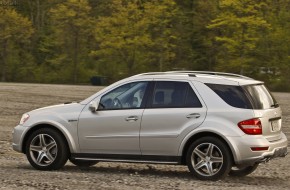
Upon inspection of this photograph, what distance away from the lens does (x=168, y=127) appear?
9.30 meters

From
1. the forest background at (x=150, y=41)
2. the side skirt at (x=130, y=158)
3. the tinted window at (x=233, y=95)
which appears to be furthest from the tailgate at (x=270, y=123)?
the forest background at (x=150, y=41)

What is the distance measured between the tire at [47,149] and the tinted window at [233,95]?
2485 millimetres

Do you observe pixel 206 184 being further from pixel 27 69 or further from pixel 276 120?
pixel 27 69

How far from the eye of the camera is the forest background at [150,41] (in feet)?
187

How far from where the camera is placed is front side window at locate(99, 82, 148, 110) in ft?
31.7

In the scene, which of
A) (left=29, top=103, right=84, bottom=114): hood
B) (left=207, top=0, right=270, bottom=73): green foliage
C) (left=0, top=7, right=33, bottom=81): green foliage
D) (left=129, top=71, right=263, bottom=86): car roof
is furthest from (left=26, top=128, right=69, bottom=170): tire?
(left=0, top=7, right=33, bottom=81): green foliage

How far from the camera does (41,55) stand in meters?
72.1

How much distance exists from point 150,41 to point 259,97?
52702 millimetres

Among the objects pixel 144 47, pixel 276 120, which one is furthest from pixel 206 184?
pixel 144 47

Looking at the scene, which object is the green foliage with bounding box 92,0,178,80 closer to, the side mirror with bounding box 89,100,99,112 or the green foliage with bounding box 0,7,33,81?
the green foliage with bounding box 0,7,33,81

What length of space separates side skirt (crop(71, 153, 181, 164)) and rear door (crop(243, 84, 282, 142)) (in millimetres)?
1312

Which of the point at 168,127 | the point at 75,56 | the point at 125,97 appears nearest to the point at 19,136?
the point at 125,97

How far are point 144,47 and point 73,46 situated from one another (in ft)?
25.7

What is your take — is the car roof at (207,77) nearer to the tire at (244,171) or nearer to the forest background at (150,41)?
the tire at (244,171)
